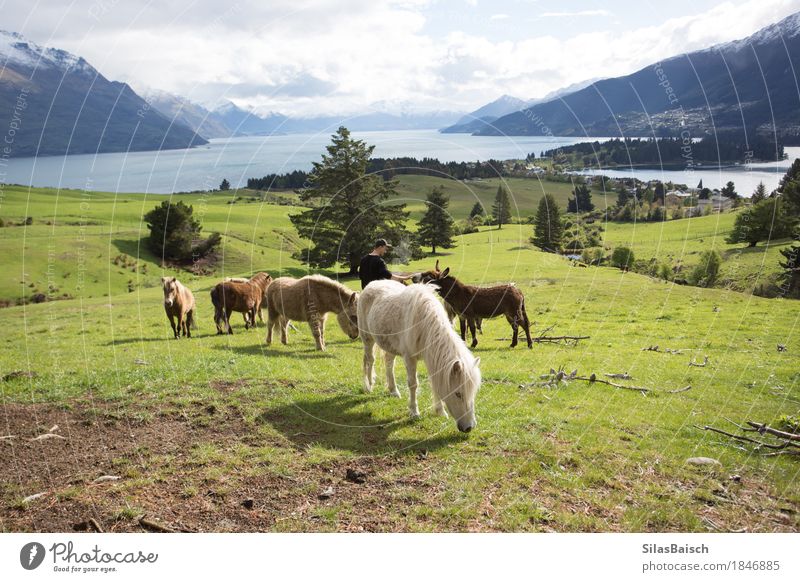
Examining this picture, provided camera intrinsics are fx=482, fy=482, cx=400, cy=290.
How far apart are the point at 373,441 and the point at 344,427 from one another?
93cm

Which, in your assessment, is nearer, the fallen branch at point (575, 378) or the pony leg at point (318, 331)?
the fallen branch at point (575, 378)

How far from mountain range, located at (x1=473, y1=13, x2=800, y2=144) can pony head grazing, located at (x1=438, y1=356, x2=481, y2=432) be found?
892 cm

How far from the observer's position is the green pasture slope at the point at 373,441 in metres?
7.10

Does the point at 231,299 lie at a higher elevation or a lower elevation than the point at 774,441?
higher

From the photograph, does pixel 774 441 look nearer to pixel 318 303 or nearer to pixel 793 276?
pixel 318 303

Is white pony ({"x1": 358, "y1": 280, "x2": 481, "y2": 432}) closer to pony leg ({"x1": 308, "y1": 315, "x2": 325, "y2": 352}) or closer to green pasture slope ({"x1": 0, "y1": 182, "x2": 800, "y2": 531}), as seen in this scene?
green pasture slope ({"x1": 0, "y1": 182, "x2": 800, "y2": 531})

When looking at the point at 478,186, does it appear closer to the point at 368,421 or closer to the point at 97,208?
the point at 368,421

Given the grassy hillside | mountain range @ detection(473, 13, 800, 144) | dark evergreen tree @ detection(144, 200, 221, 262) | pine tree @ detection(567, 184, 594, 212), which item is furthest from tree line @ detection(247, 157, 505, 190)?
pine tree @ detection(567, 184, 594, 212)

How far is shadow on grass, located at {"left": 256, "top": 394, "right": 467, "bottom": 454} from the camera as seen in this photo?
9289 mm

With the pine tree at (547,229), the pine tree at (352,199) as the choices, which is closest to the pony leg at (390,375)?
the pine tree at (352,199)

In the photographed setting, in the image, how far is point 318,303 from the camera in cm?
1838

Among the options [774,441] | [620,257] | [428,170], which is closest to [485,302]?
[428,170]

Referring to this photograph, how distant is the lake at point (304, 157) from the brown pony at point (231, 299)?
Answer: 15.3 feet

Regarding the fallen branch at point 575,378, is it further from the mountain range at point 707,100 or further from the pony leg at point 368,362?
the mountain range at point 707,100
